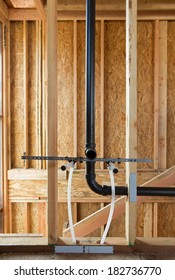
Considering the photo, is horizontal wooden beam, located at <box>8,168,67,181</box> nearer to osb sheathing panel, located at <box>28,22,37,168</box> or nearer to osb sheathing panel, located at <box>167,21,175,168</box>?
osb sheathing panel, located at <box>28,22,37,168</box>

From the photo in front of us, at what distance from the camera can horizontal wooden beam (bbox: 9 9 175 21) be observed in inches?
125

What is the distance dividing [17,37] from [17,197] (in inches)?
88.9

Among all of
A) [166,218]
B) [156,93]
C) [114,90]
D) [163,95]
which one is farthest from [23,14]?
[166,218]

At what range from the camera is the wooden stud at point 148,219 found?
3412 mm

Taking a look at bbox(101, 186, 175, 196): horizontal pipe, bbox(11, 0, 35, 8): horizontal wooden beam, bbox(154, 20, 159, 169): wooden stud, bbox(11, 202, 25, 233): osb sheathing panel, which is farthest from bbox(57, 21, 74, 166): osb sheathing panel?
bbox(101, 186, 175, 196): horizontal pipe

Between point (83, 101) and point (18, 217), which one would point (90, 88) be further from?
point (18, 217)

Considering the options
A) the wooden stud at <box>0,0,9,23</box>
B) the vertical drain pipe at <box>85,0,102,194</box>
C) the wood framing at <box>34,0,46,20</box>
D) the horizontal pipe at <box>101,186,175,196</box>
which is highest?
the wooden stud at <box>0,0,9,23</box>

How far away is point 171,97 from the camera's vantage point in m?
3.31

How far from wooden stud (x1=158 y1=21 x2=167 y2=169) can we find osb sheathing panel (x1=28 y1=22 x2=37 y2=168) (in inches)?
69.3

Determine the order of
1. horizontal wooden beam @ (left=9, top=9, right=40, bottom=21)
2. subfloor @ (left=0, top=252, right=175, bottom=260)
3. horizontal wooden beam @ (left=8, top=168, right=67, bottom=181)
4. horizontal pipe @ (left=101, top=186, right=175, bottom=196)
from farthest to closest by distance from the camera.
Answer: horizontal wooden beam @ (left=8, top=168, right=67, bottom=181) → horizontal wooden beam @ (left=9, top=9, right=40, bottom=21) → horizontal pipe @ (left=101, top=186, right=175, bottom=196) → subfloor @ (left=0, top=252, right=175, bottom=260)

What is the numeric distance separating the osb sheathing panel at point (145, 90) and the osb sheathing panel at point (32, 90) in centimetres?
147

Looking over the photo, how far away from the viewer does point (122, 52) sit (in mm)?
3271

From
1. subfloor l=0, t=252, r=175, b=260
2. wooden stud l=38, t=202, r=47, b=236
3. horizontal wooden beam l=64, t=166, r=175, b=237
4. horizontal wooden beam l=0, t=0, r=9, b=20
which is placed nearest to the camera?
subfloor l=0, t=252, r=175, b=260

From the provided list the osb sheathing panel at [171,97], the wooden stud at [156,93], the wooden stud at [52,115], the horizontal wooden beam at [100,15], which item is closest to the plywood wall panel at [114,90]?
the horizontal wooden beam at [100,15]
